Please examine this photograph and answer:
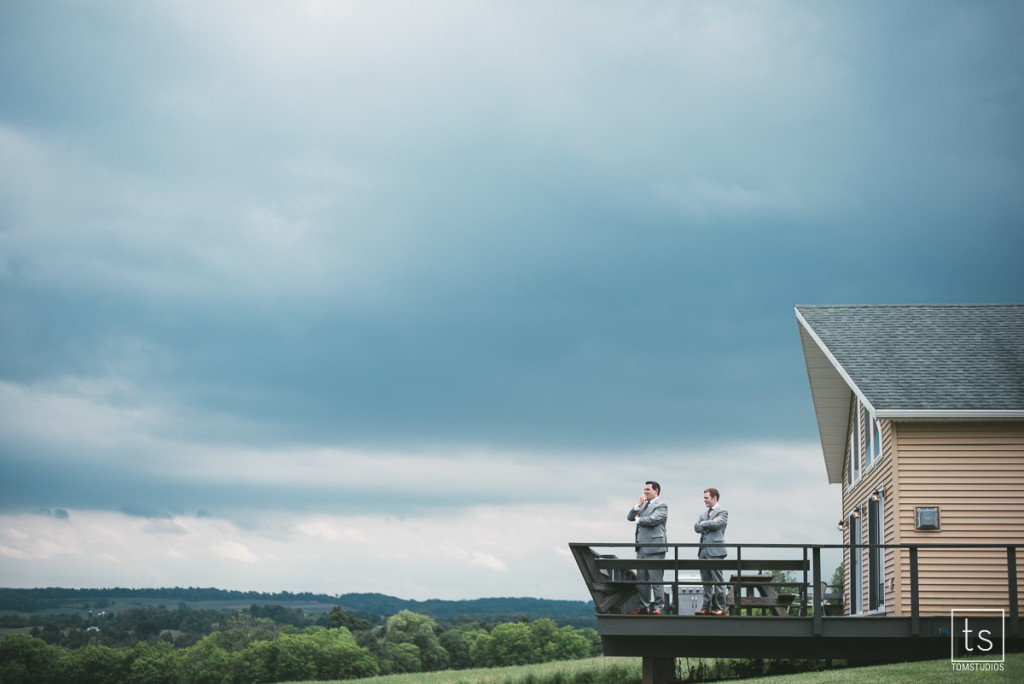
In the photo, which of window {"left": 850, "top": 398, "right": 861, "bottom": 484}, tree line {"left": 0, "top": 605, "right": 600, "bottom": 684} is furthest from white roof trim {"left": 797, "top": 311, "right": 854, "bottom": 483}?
tree line {"left": 0, "top": 605, "right": 600, "bottom": 684}

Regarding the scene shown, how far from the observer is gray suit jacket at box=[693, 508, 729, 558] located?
1391 centimetres

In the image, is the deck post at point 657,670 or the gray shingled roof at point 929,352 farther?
the gray shingled roof at point 929,352

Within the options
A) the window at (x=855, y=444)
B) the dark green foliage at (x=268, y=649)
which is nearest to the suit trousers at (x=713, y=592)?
the window at (x=855, y=444)

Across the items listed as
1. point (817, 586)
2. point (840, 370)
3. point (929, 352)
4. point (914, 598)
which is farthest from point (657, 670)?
point (929, 352)

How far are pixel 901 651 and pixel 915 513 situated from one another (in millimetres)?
2403

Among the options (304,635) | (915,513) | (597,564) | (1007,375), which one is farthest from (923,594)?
(304,635)

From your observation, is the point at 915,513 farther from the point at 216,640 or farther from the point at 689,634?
the point at 216,640

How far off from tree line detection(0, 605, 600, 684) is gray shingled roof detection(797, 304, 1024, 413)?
202 ft

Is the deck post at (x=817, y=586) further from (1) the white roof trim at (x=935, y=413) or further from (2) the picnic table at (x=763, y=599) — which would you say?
(1) the white roof trim at (x=935, y=413)

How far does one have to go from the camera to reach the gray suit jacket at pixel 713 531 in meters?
13.9

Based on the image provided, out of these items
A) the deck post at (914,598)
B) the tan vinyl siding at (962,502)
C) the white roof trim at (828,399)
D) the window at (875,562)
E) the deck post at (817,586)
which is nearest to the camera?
the deck post at (817,586)

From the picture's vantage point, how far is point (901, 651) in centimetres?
1423

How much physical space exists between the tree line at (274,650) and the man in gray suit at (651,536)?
63079 mm

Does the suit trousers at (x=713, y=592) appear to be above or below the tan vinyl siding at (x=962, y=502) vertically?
below
